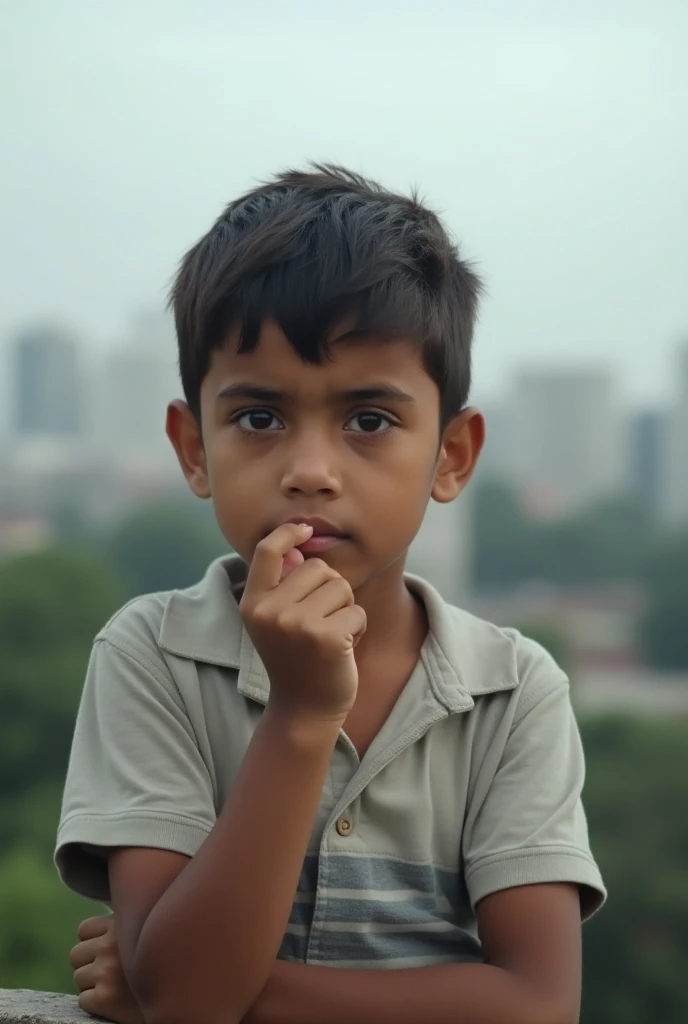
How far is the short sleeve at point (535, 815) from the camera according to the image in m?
1.12

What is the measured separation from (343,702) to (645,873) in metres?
19.4

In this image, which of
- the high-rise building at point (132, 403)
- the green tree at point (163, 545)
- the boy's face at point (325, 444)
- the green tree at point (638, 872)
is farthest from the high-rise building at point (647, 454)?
the boy's face at point (325, 444)

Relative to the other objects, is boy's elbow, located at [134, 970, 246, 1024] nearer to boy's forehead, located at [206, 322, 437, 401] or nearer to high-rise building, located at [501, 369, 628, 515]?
boy's forehead, located at [206, 322, 437, 401]

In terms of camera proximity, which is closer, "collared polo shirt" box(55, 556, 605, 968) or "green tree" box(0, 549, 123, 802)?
"collared polo shirt" box(55, 556, 605, 968)

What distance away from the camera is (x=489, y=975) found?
1.06 m

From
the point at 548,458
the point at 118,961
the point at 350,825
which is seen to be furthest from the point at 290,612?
the point at 548,458

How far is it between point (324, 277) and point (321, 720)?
339 mm

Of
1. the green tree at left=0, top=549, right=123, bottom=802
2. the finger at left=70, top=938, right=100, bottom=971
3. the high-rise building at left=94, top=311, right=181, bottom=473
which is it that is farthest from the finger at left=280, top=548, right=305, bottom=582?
the high-rise building at left=94, top=311, right=181, bottom=473

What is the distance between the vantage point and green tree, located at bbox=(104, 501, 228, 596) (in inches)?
1209

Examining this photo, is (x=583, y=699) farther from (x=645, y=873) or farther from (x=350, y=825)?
(x=350, y=825)

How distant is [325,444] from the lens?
1.07 m

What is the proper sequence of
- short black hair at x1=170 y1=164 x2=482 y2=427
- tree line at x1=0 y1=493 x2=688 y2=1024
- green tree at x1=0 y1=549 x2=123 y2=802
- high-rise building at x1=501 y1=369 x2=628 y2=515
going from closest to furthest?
short black hair at x1=170 y1=164 x2=482 y2=427 → tree line at x1=0 y1=493 x2=688 y2=1024 → green tree at x1=0 y1=549 x2=123 y2=802 → high-rise building at x1=501 y1=369 x2=628 y2=515

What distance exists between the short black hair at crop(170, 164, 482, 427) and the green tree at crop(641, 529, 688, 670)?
32233 millimetres

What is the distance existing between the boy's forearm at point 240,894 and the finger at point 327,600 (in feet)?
0.26
